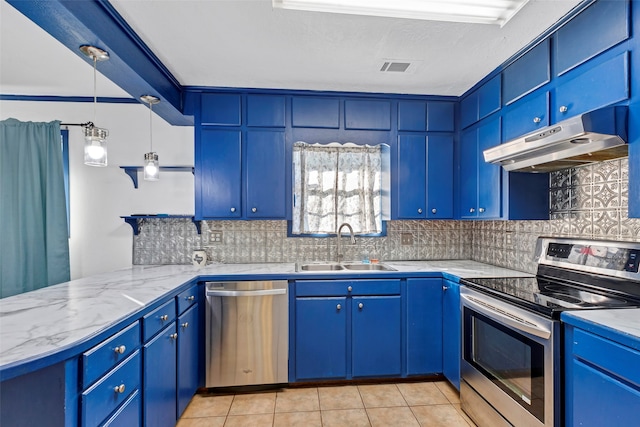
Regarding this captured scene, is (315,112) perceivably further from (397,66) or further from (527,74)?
(527,74)

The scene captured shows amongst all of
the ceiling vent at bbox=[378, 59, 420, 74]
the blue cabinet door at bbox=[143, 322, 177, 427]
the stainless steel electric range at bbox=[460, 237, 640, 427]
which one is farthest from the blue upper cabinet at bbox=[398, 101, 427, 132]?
the blue cabinet door at bbox=[143, 322, 177, 427]

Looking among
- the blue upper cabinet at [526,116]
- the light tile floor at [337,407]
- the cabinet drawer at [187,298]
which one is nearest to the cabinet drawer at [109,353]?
the cabinet drawer at [187,298]

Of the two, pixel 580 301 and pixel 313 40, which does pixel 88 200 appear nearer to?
pixel 313 40

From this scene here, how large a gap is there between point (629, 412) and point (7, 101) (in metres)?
4.61

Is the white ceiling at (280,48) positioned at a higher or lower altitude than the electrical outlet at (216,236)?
higher

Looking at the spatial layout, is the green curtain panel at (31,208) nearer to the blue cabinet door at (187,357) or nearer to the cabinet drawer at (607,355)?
the blue cabinet door at (187,357)

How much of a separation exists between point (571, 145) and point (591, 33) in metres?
0.58

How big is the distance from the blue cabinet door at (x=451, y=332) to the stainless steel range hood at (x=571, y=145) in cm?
96

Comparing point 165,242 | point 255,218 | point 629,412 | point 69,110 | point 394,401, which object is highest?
point 69,110

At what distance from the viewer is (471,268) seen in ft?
8.60

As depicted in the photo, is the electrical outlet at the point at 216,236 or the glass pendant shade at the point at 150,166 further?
the electrical outlet at the point at 216,236

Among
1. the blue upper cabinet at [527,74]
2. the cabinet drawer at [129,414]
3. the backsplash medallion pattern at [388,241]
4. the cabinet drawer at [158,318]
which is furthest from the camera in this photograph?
the backsplash medallion pattern at [388,241]

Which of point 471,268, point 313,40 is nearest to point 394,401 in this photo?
point 471,268

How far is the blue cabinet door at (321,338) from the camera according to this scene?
2447 millimetres
